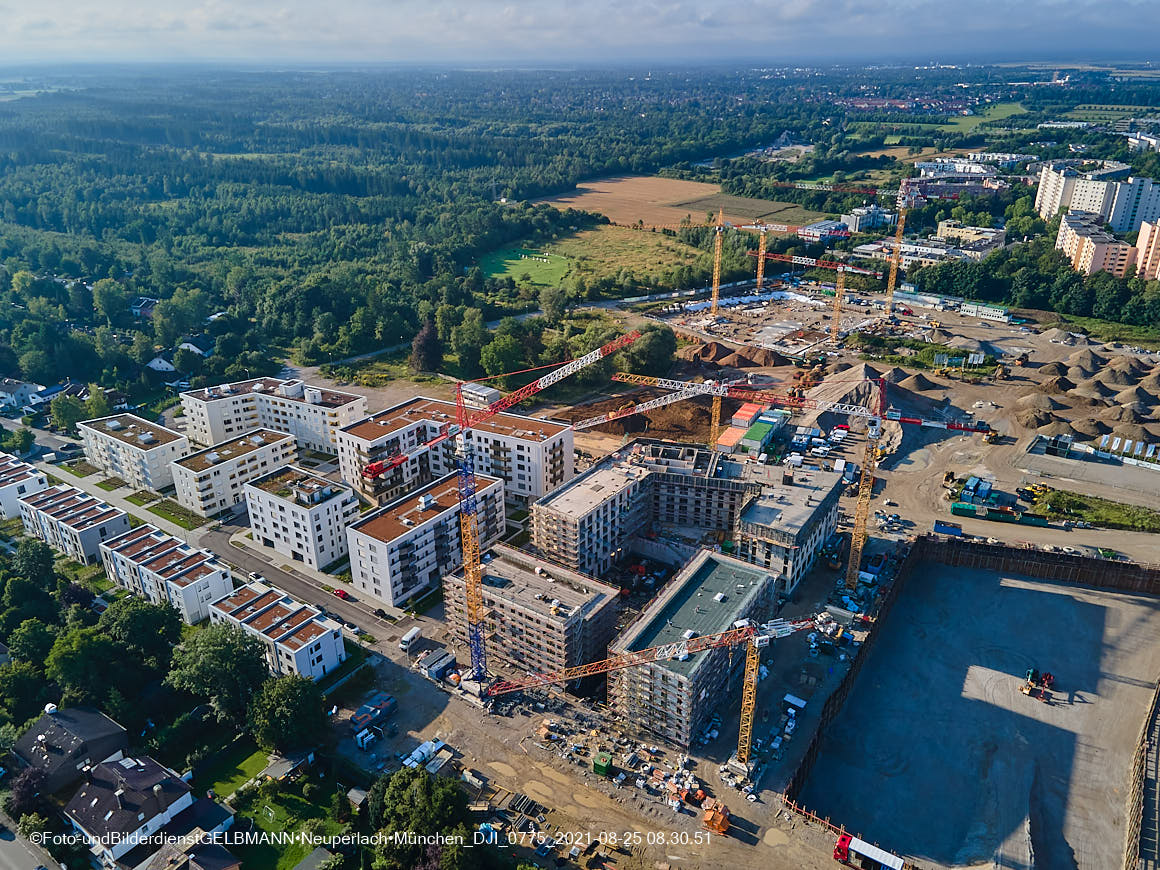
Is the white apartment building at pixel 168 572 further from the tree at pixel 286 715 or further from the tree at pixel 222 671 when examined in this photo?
the tree at pixel 286 715

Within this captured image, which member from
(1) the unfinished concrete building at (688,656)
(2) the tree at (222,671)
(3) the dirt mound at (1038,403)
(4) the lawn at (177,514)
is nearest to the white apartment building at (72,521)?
(4) the lawn at (177,514)

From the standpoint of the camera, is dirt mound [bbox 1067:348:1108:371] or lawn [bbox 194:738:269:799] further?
dirt mound [bbox 1067:348:1108:371]

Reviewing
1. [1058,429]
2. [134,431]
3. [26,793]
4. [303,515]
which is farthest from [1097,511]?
[134,431]

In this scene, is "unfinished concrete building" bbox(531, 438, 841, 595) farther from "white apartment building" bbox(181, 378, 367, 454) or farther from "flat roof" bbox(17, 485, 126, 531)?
"flat roof" bbox(17, 485, 126, 531)

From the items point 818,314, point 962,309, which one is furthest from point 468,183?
point 962,309

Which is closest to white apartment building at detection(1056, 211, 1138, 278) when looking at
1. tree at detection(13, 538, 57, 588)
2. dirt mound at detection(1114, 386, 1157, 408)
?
dirt mound at detection(1114, 386, 1157, 408)

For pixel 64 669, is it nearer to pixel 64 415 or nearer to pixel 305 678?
pixel 305 678
